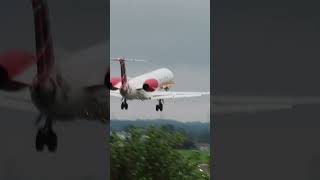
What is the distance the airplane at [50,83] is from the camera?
457cm

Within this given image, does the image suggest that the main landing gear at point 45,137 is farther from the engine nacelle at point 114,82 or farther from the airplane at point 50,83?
the engine nacelle at point 114,82

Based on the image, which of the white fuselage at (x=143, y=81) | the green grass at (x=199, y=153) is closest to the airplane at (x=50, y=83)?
the white fuselage at (x=143, y=81)

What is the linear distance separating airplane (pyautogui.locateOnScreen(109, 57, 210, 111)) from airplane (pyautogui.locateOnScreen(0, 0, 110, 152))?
16cm

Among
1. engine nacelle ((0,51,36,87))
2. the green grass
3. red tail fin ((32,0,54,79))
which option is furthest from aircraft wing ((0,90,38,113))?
the green grass

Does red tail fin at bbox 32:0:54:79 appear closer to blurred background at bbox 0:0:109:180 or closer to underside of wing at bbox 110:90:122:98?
blurred background at bbox 0:0:109:180

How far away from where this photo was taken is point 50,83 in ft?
15.2

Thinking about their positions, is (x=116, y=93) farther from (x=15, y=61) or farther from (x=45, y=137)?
(x=15, y=61)
